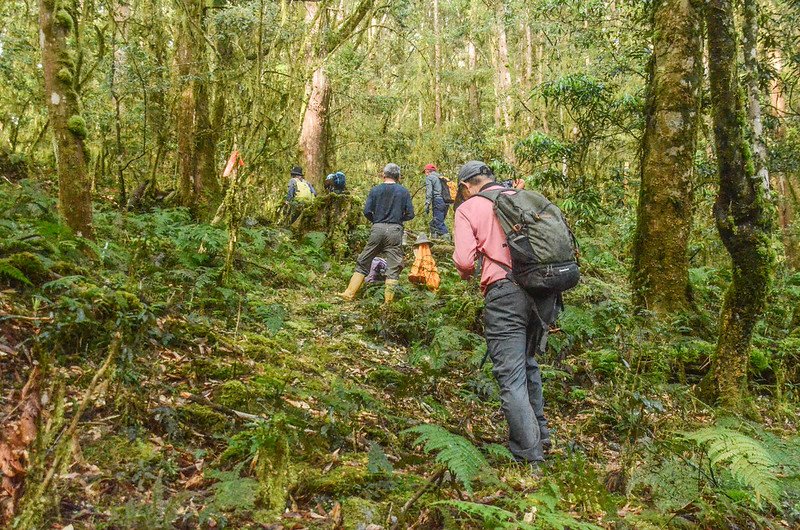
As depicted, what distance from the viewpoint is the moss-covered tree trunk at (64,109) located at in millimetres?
5305

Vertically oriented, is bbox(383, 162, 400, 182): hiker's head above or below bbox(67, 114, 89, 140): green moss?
below

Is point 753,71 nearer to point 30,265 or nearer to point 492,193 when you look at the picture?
point 492,193

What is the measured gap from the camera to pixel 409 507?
2.75m

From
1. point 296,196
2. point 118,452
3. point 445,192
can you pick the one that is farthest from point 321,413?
point 445,192

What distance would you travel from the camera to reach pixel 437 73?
27.3 metres

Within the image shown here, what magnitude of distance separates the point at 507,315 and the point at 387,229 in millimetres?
4635

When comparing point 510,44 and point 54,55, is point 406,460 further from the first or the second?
point 510,44

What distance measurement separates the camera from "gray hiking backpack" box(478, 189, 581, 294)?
12.6 feet

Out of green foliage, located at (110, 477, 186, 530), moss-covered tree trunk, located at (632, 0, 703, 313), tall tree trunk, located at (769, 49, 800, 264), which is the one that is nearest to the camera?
green foliage, located at (110, 477, 186, 530)

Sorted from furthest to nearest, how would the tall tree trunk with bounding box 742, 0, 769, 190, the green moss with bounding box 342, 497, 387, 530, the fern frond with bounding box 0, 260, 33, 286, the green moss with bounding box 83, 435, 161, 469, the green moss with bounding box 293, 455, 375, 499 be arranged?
the tall tree trunk with bounding box 742, 0, 769, 190
the fern frond with bounding box 0, 260, 33, 286
the green moss with bounding box 293, 455, 375, 499
the green moss with bounding box 83, 435, 161, 469
the green moss with bounding box 342, 497, 387, 530

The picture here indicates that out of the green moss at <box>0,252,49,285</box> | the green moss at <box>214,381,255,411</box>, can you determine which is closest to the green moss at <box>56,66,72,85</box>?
the green moss at <box>0,252,49,285</box>

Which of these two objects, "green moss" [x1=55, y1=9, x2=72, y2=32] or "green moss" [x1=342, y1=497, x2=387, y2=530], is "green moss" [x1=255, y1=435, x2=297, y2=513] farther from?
"green moss" [x1=55, y1=9, x2=72, y2=32]

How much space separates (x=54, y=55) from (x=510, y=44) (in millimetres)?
28000

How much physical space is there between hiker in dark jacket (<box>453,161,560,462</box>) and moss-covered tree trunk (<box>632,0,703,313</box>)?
8.38ft
